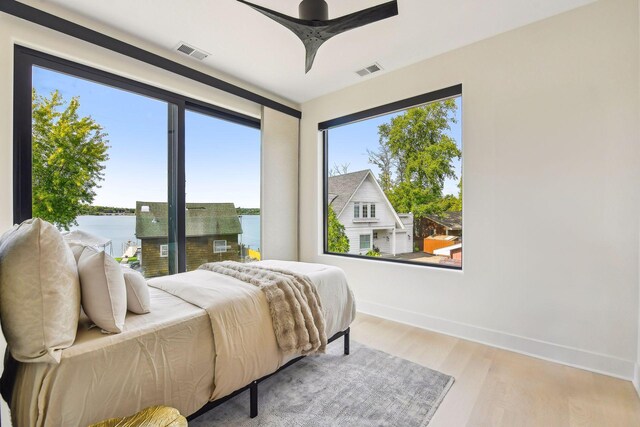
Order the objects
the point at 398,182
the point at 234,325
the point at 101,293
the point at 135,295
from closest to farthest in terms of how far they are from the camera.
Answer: the point at 101,293 < the point at 135,295 < the point at 234,325 < the point at 398,182

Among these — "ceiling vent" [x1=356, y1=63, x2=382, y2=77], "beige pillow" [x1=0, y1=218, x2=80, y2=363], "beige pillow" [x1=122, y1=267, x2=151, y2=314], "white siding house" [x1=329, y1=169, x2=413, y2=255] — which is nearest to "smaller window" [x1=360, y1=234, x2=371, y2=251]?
"white siding house" [x1=329, y1=169, x2=413, y2=255]

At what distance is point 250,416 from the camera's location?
171cm

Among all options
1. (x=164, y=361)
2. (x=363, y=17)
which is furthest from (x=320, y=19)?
(x=164, y=361)

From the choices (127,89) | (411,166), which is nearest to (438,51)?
(411,166)

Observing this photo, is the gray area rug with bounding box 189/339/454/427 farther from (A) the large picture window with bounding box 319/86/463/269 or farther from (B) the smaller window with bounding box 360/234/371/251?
(B) the smaller window with bounding box 360/234/371/251

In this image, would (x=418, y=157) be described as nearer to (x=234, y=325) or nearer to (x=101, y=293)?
(x=234, y=325)

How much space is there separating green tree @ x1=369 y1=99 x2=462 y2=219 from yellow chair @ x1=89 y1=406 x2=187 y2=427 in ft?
9.14

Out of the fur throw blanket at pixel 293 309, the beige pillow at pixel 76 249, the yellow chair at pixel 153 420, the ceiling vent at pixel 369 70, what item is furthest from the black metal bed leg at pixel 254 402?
the ceiling vent at pixel 369 70

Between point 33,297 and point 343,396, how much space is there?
171 centimetres

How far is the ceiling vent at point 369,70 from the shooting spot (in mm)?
3158

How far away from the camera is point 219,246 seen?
3426mm

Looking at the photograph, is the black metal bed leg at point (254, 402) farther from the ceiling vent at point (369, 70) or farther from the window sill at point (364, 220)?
the ceiling vent at point (369, 70)

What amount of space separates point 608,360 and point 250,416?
2574 mm

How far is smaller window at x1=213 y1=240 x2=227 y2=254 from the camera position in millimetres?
3387
